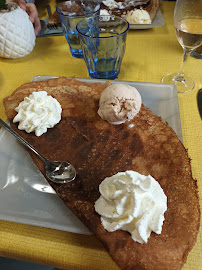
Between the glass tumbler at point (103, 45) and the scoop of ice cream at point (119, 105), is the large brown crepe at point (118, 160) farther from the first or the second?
the glass tumbler at point (103, 45)

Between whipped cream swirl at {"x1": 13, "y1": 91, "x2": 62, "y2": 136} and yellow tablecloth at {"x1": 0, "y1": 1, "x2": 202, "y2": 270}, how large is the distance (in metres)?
0.19

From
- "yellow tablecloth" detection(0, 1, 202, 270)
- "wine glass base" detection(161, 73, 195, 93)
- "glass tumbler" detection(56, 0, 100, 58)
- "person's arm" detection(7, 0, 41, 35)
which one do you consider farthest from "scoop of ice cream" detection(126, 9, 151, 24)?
"person's arm" detection(7, 0, 41, 35)

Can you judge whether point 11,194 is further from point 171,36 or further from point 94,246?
point 171,36

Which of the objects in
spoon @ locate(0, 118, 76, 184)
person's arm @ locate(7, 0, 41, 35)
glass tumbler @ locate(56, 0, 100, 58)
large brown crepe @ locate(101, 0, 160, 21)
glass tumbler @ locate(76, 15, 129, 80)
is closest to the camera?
spoon @ locate(0, 118, 76, 184)

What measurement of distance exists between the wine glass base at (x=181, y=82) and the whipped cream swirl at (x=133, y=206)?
651 mm

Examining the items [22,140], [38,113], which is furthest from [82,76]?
[22,140]

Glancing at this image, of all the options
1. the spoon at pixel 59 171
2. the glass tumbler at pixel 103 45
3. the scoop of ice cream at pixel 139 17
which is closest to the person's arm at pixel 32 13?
the glass tumbler at pixel 103 45

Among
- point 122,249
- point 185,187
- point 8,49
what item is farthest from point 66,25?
point 122,249

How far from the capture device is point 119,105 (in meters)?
0.92

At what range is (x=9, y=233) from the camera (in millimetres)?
710

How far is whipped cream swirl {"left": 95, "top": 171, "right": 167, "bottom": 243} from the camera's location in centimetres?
63

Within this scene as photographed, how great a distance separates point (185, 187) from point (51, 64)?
106 centimetres

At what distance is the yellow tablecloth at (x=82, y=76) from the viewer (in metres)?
0.66

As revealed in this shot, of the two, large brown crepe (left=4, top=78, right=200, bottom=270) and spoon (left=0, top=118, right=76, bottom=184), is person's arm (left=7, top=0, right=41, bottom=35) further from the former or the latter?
spoon (left=0, top=118, right=76, bottom=184)
